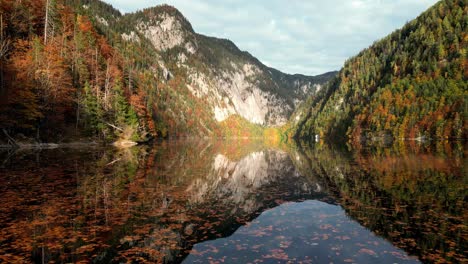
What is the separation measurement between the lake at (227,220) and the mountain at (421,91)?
10994cm

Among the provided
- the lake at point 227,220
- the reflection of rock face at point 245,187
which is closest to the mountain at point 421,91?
the reflection of rock face at point 245,187

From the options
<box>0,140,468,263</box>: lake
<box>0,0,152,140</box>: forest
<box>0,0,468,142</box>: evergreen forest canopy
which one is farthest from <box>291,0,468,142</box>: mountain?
<box>0,0,152,140</box>: forest

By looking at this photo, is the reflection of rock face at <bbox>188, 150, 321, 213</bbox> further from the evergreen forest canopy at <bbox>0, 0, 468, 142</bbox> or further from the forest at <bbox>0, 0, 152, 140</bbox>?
the evergreen forest canopy at <bbox>0, 0, 468, 142</bbox>

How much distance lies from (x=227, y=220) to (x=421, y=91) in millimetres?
152462

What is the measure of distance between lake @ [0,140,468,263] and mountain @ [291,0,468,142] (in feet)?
361

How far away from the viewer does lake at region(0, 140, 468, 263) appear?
10484 mm

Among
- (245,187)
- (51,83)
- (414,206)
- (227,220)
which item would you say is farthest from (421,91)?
(227,220)

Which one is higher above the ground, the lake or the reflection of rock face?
the lake

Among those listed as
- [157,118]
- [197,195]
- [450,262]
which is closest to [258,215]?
[197,195]

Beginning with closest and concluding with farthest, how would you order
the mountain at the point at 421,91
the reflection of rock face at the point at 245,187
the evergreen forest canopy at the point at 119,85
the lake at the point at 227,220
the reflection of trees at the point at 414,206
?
the lake at the point at 227,220
the reflection of trees at the point at 414,206
the reflection of rock face at the point at 245,187
the evergreen forest canopy at the point at 119,85
the mountain at the point at 421,91

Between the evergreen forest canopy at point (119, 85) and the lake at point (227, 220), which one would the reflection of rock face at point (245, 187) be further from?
the evergreen forest canopy at point (119, 85)

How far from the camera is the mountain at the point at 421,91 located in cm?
11800

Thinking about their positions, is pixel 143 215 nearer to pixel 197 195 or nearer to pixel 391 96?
pixel 197 195

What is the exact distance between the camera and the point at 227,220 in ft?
50.0
